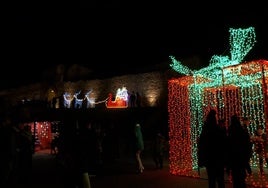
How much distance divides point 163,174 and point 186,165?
44.0 inches

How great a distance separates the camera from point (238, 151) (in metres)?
7.11

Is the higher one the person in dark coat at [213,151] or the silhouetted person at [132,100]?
the silhouetted person at [132,100]

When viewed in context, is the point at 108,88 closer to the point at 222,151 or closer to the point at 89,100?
the point at 89,100

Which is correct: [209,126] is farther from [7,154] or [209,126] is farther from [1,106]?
[1,106]

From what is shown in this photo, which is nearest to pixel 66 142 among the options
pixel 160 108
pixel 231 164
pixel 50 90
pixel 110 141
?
pixel 231 164

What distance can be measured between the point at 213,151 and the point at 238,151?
527mm

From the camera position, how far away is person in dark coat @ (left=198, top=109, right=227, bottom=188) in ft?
22.9

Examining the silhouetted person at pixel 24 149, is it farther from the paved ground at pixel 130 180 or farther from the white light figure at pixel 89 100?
the white light figure at pixel 89 100

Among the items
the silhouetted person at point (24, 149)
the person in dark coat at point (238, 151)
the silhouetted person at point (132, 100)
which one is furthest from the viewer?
the silhouetted person at point (132, 100)

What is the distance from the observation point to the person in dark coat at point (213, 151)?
22.9 ft

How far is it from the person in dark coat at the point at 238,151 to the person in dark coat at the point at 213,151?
7.6 inches

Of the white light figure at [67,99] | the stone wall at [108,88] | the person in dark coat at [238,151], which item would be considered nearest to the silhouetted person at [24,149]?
the person in dark coat at [238,151]

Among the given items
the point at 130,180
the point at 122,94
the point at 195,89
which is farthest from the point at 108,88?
the point at 130,180

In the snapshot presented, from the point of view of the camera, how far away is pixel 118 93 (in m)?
27.2
